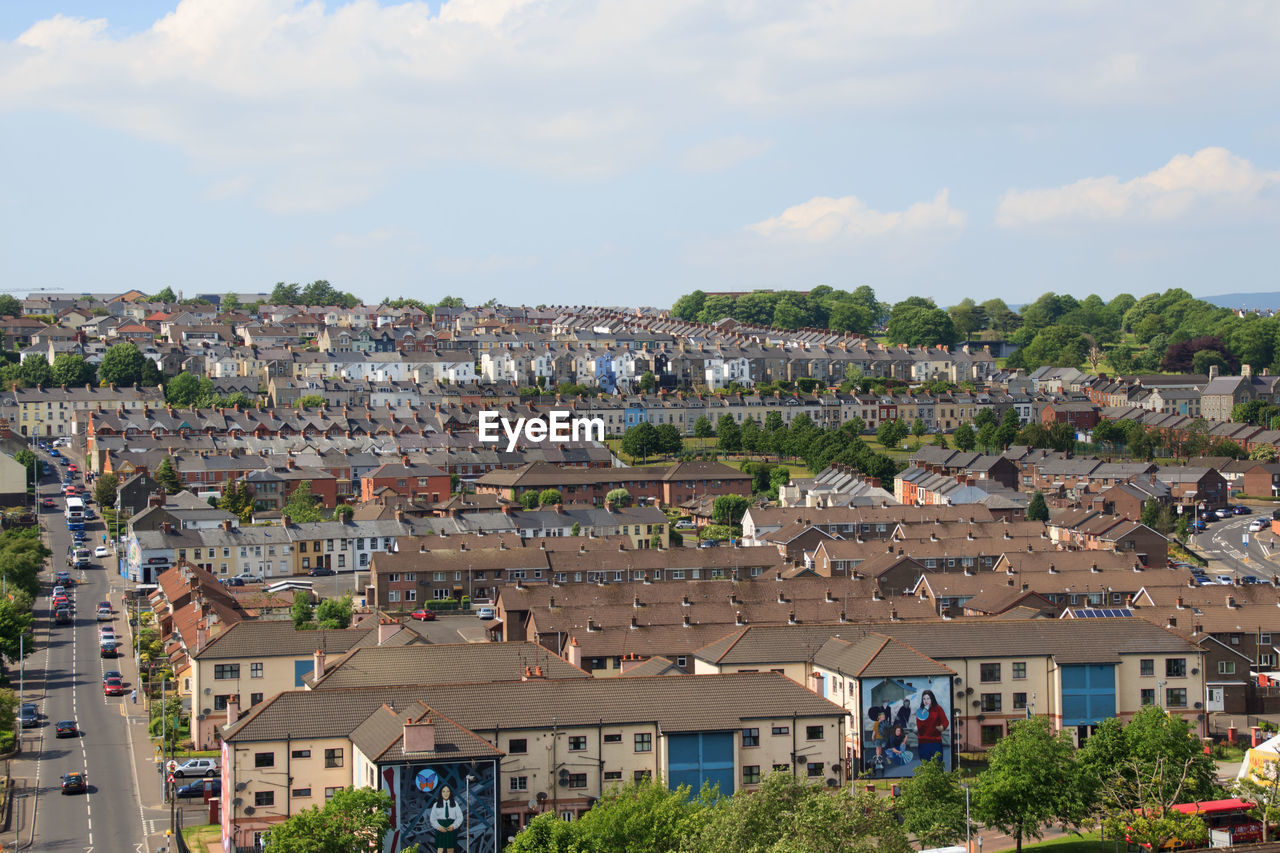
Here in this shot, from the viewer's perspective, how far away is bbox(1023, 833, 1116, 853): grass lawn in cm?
3041

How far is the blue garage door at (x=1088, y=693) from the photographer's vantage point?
126ft

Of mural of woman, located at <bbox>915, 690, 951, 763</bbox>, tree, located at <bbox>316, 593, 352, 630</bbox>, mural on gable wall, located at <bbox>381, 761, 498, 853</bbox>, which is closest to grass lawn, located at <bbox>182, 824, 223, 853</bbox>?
mural on gable wall, located at <bbox>381, 761, 498, 853</bbox>

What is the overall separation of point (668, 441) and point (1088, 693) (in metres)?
58.4

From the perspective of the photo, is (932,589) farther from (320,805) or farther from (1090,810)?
(320,805)

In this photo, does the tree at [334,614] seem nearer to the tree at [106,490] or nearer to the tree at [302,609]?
the tree at [302,609]

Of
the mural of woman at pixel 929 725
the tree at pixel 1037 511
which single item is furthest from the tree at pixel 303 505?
the mural of woman at pixel 929 725

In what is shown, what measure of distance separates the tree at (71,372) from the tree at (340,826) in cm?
8246

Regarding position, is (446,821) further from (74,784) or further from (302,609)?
(302,609)

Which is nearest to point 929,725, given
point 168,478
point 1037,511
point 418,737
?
point 418,737

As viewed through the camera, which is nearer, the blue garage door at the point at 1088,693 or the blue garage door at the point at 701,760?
the blue garage door at the point at 701,760

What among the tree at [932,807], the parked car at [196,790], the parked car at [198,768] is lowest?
the parked car at [196,790]

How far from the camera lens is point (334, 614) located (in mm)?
52281

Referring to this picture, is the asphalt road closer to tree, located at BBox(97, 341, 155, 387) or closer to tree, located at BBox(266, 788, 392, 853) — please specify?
tree, located at BBox(266, 788, 392, 853)

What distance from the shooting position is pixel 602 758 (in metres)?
31.5
